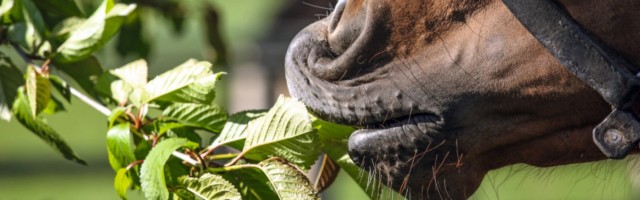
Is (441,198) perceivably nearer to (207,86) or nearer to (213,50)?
(207,86)

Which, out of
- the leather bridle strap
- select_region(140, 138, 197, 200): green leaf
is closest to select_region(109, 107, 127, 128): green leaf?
select_region(140, 138, 197, 200): green leaf

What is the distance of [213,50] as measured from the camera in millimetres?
5086

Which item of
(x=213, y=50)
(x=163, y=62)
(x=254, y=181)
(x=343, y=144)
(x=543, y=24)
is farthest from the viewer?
(x=163, y=62)

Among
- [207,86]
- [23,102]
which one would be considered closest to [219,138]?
[207,86]

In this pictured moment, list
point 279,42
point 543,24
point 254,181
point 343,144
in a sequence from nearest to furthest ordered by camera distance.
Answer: point 543,24 → point 254,181 → point 343,144 → point 279,42

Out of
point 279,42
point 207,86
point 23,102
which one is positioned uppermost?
point 23,102

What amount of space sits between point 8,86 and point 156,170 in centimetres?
80

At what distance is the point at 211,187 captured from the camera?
8.90ft

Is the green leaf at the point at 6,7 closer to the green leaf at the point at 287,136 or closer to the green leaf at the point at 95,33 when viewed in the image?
the green leaf at the point at 95,33

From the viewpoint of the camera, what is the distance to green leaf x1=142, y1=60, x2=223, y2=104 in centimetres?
293

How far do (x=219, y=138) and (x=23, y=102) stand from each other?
642mm

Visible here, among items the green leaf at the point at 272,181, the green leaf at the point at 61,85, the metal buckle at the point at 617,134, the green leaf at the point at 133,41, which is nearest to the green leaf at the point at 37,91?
the green leaf at the point at 61,85

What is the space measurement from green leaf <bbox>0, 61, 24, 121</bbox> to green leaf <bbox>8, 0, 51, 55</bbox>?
80mm

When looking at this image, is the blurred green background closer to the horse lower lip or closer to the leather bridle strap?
the horse lower lip
